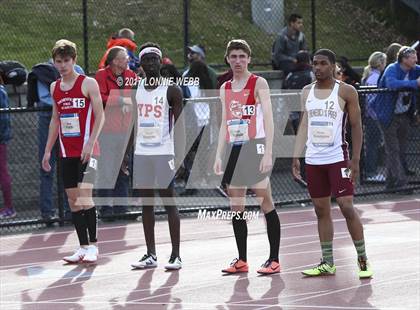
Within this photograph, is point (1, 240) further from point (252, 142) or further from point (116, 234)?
point (252, 142)

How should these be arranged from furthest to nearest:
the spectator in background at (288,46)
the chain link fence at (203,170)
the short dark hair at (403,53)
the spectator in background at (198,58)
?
the spectator in background at (288,46), the spectator in background at (198,58), the short dark hair at (403,53), the chain link fence at (203,170)

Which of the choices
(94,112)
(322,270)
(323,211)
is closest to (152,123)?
(94,112)

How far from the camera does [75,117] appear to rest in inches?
479

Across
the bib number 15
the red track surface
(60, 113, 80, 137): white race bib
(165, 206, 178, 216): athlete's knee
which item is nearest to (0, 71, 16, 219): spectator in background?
the red track surface

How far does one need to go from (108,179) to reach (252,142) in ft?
13.7

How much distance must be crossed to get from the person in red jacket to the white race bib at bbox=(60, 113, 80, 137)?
1.86 m

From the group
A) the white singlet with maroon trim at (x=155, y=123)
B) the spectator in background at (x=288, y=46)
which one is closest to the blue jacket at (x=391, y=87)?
the spectator in background at (x=288, y=46)

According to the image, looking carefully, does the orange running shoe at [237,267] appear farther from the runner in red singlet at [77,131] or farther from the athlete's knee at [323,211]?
the runner in red singlet at [77,131]

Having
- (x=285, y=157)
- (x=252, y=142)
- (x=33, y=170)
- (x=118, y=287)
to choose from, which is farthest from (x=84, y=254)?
(x=285, y=157)

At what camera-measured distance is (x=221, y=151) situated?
11.4 meters

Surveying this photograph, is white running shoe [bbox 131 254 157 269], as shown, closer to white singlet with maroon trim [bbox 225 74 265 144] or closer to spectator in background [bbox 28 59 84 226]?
white singlet with maroon trim [bbox 225 74 265 144]

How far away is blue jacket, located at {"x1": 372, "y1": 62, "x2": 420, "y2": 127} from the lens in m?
16.5

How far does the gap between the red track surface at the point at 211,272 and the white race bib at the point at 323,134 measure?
124 cm

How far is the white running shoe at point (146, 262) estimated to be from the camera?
38.6ft
